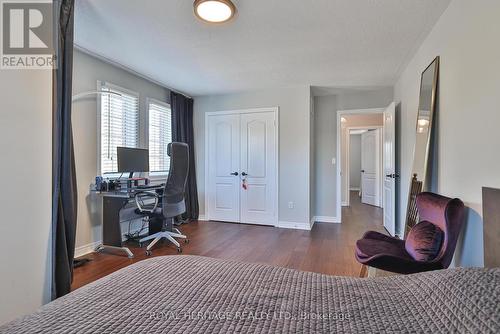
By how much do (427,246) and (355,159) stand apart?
8934 millimetres

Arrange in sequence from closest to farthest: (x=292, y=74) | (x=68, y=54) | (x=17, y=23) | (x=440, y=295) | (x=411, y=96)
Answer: (x=440, y=295) < (x=17, y=23) < (x=68, y=54) < (x=411, y=96) < (x=292, y=74)

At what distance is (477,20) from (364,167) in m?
6.32

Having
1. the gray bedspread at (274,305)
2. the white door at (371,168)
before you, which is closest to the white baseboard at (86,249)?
the gray bedspread at (274,305)

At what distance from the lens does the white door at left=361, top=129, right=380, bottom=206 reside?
6797 mm

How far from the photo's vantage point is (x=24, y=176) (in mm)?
1684

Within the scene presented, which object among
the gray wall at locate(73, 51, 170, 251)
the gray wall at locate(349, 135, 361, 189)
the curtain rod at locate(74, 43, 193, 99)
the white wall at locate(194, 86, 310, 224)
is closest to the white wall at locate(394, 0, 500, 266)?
the white wall at locate(194, 86, 310, 224)

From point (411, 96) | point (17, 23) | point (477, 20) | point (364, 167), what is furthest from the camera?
point (364, 167)

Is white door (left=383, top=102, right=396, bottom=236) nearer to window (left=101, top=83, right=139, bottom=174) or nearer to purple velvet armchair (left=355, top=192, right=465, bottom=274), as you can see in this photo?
purple velvet armchair (left=355, top=192, right=465, bottom=274)

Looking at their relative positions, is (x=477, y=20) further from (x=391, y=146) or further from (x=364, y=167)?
(x=364, y=167)

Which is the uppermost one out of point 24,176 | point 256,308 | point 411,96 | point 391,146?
point 411,96

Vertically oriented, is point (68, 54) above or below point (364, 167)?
above

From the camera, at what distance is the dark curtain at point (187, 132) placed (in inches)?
181

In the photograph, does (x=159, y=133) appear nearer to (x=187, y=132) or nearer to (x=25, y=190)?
(x=187, y=132)

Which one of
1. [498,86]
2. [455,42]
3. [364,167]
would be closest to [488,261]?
[498,86]
